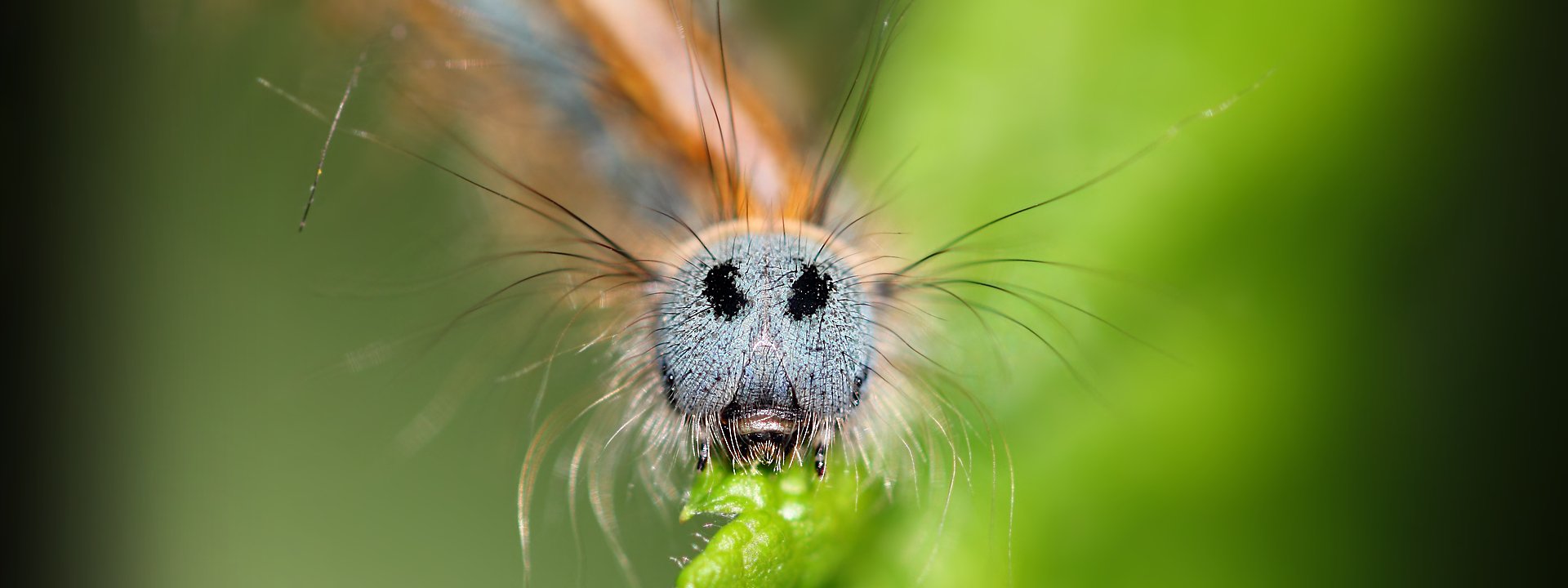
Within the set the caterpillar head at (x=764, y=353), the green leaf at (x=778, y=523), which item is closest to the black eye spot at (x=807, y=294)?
the caterpillar head at (x=764, y=353)

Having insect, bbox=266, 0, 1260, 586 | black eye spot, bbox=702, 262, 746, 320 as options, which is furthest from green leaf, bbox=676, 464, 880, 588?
black eye spot, bbox=702, 262, 746, 320

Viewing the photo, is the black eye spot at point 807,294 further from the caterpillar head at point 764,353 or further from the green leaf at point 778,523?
the green leaf at point 778,523

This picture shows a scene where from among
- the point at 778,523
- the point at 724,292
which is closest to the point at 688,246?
the point at 724,292

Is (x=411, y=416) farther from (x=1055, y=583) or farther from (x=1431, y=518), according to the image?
(x=1431, y=518)

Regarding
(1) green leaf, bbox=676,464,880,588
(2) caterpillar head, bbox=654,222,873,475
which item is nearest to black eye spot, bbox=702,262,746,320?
(2) caterpillar head, bbox=654,222,873,475

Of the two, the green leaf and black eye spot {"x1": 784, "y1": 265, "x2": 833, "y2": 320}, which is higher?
black eye spot {"x1": 784, "y1": 265, "x2": 833, "y2": 320}

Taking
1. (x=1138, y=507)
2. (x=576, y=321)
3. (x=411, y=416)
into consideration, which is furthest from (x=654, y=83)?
(x=411, y=416)

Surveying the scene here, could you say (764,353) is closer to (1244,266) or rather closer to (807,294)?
(807,294)

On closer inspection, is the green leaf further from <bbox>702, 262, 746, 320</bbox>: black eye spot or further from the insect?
<bbox>702, 262, 746, 320</bbox>: black eye spot
